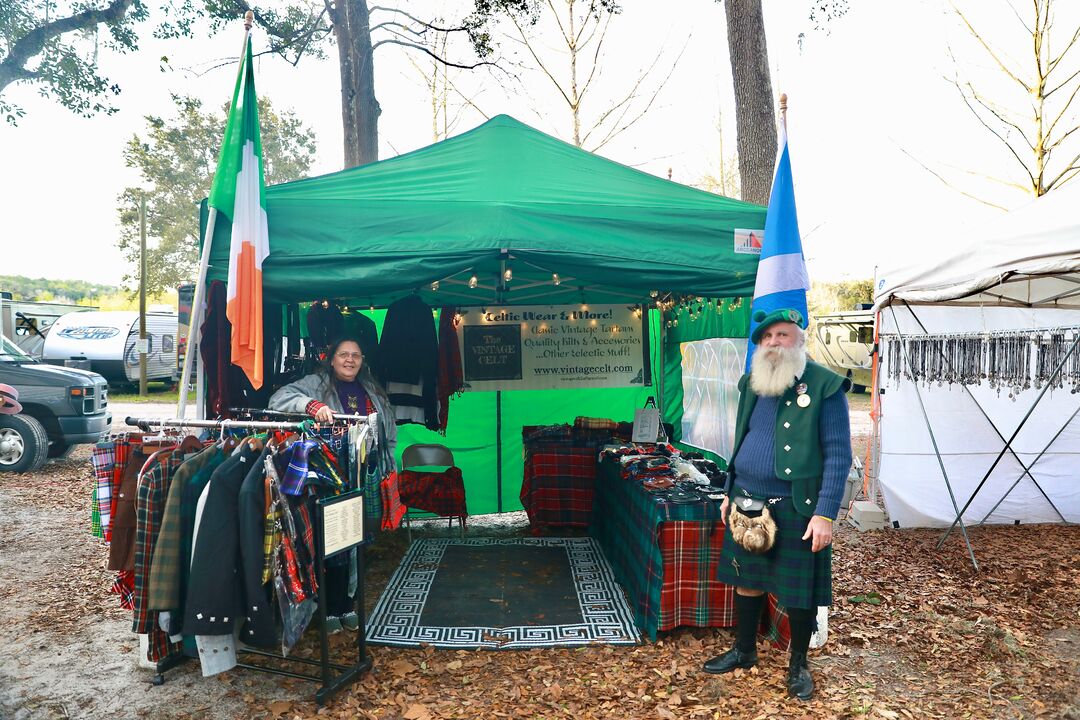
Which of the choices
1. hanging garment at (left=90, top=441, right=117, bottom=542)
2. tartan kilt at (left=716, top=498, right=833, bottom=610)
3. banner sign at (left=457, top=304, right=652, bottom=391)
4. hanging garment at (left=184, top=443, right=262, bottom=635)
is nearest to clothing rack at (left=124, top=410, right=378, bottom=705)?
hanging garment at (left=90, top=441, right=117, bottom=542)

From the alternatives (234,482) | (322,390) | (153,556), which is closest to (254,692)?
(153,556)

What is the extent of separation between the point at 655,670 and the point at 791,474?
1.27 metres

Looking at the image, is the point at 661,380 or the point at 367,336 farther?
the point at 661,380

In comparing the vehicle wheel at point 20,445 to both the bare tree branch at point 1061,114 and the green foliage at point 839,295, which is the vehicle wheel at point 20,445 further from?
the green foliage at point 839,295

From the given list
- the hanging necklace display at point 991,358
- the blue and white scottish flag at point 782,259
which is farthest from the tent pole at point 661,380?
the blue and white scottish flag at point 782,259

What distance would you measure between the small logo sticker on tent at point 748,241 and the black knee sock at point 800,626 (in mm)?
2011

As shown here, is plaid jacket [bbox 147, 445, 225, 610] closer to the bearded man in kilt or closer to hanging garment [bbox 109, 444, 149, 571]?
hanging garment [bbox 109, 444, 149, 571]

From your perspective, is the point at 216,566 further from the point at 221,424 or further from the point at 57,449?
the point at 57,449

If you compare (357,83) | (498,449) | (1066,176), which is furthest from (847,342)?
(498,449)

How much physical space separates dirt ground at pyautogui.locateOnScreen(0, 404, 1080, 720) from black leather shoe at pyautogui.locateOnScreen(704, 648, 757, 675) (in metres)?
0.04

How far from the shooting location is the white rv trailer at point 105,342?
1662cm

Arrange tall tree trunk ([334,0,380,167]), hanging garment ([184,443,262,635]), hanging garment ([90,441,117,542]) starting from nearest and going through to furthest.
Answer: hanging garment ([184,443,262,635]), hanging garment ([90,441,117,542]), tall tree trunk ([334,0,380,167])

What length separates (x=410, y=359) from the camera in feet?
17.3

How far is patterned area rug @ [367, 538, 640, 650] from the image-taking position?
377 cm
